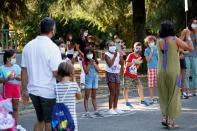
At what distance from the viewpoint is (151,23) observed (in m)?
29.0

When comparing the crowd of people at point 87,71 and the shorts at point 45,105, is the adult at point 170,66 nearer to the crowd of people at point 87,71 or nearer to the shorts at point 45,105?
the crowd of people at point 87,71

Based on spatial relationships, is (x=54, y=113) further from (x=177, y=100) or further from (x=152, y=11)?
(x=152, y=11)

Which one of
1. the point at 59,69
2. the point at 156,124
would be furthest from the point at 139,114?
the point at 59,69

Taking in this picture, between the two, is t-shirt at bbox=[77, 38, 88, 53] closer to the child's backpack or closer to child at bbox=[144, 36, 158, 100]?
child at bbox=[144, 36, 158, 100]

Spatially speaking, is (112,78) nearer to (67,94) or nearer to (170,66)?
(170,66)

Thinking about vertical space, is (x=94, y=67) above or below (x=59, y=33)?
below

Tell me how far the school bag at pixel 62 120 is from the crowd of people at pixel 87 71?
0.49 ft

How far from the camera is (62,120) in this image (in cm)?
686

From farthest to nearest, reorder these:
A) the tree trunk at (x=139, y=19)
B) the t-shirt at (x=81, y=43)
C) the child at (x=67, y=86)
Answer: the tree trunk at (x=139, y=19)
the t-shirt at (x=81, y=43)
the child at (x=67, y=86)

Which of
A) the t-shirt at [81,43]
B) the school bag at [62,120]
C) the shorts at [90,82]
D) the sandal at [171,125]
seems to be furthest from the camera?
the t-shirt at [81,43]

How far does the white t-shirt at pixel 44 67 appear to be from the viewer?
7.10 m

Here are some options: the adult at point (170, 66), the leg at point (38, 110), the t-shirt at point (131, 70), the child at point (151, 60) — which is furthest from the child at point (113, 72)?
the leg at point (38, 110)

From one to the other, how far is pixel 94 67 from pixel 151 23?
17886 millimetres

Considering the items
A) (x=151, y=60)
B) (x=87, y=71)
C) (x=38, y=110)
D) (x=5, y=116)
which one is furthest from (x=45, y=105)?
(x=151, y=60)
